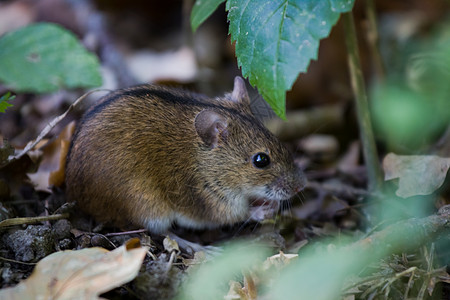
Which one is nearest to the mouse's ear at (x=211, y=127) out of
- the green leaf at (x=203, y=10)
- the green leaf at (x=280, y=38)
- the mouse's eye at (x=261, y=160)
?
the mouse's eye at (x=261, y=160)

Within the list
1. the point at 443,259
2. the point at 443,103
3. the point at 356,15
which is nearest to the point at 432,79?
the point at 443,103

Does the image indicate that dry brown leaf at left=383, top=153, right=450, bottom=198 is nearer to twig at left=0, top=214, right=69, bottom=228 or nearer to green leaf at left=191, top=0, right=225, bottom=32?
green leaf at left=191, top=0, right=225, bottom=32

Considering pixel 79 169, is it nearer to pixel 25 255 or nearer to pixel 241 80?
pixel 25 255

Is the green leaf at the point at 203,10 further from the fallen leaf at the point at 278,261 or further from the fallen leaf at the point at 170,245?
the fallen leaf at the point at 278,261

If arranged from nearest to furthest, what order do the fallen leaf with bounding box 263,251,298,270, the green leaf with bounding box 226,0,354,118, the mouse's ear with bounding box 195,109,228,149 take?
the green leaf with bounding box 226,0,354,118, the fallen leaf with bounding box 263,251,298,270, the mouse's ear with bounding box 195,109,228,149

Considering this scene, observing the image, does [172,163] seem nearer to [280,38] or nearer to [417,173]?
[280,38]

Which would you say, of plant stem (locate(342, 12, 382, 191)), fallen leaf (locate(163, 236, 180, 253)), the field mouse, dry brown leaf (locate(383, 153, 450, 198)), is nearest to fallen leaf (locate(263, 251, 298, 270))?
fallen leaf (locate(163, 236, 180, 253))
